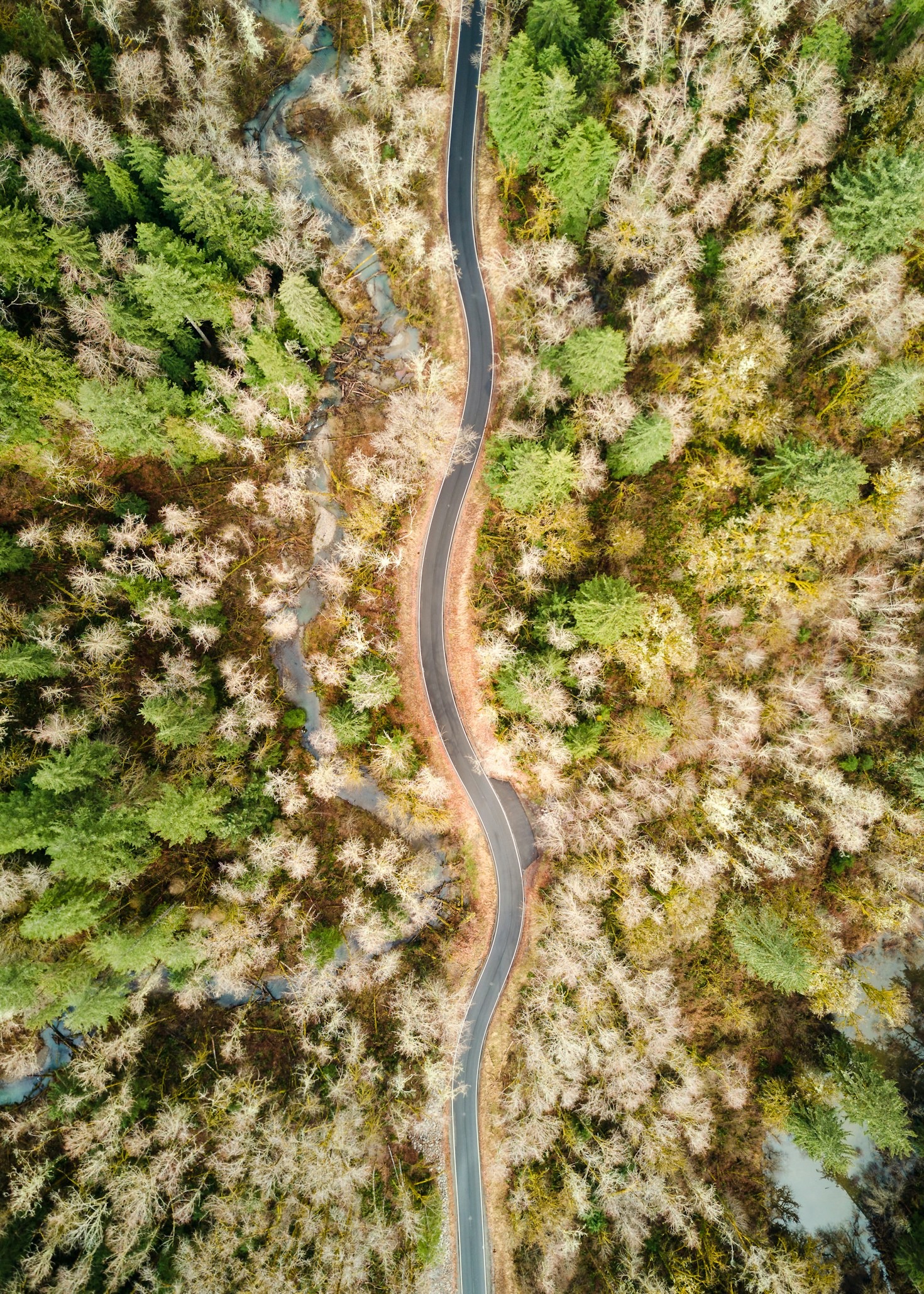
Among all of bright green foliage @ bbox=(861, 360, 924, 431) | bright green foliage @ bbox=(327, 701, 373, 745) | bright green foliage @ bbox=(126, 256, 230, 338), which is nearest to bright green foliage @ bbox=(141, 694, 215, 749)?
bright green foliage @ bbox=(327, 701, 373, 745)

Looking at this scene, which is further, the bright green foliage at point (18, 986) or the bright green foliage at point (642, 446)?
the bright green foliage at point (642, 446)

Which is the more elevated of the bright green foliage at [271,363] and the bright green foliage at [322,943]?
the bright green foliage at [271,363]

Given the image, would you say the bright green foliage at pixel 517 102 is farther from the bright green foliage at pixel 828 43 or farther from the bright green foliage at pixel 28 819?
the bright green foliage at pixel 28 819

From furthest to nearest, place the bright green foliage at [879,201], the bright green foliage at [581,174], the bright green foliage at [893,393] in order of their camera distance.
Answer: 1. the bright green foliage at [893,393]
2. the bright green foliage at [581,174]
3. the bright green foliage at [879,201]

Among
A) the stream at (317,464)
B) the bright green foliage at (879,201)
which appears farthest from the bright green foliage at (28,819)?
the bright green foliage at (879,201)

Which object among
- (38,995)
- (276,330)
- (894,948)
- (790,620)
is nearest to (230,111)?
(276,330)

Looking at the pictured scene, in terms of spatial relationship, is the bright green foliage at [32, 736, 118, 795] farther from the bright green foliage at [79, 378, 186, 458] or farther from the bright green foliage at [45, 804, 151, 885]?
the bright green foliage at [79, 378, 186, 458]

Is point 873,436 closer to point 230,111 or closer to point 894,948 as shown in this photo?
point 894,948
